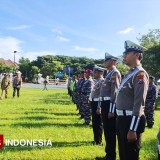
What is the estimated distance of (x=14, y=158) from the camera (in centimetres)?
670

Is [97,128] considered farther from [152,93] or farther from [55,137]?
[152,93]

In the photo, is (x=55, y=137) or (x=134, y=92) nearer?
(x=134, y=92)

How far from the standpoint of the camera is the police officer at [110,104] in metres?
6.58

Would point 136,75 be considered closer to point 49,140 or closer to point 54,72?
point 49,140

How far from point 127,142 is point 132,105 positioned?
56 cm

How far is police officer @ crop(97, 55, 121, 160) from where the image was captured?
6.58 m

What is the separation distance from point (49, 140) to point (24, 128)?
1850 mm

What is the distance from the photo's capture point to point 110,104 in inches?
256

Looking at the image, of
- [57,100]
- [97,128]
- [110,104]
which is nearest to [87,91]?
[97,128]

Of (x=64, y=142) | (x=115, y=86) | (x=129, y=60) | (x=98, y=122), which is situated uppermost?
(x=129, y=60)

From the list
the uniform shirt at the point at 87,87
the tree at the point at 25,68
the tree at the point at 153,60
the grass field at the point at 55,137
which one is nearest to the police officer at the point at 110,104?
the grass field at the point at 55,137

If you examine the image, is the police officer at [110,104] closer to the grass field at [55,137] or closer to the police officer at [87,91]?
the grass field at [55,137]

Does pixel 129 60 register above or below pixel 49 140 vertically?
above

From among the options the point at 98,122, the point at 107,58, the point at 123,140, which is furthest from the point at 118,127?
the point at 98,122
